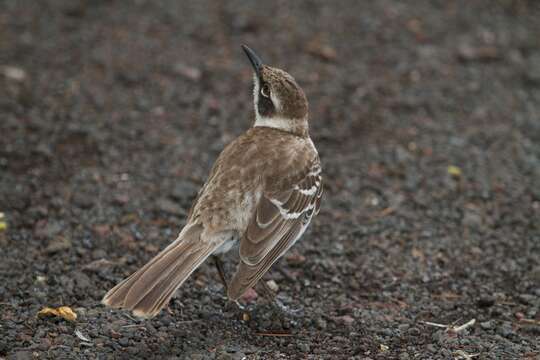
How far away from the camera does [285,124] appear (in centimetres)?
648

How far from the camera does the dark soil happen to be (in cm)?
573

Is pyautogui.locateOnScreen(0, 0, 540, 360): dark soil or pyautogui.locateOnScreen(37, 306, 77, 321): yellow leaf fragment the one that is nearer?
pyautogui.locateOnScreen(37, 306, 77, 321): yellow leaf fragment

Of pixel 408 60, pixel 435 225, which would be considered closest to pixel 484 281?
pixel 435 225

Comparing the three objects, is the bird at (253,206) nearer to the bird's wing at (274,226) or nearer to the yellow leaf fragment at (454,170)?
the bird's wing at (274,226)

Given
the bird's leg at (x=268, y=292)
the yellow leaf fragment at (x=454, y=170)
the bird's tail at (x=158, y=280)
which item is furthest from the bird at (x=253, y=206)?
the yellow leaf fragment at (x=454, y=170)

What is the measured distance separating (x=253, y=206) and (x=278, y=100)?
41.1 inches

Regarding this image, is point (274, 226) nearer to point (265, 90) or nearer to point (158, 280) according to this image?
point (158, 280)

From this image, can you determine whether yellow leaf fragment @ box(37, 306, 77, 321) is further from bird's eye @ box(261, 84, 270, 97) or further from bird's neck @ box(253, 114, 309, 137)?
bird's eye @ box(261, 84, 270, 97)

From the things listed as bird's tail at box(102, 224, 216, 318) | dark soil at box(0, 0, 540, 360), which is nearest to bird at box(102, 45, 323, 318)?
bird's tail at box(102, 224, 216, 318)

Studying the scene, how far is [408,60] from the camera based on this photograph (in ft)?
33.1

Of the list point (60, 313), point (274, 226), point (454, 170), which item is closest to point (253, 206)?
point (274, 226)

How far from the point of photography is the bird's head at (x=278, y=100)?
637cm

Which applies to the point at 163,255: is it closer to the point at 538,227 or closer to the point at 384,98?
the point at 538,227

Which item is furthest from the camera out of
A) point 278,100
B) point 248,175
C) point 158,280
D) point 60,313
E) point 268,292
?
point 278,100
